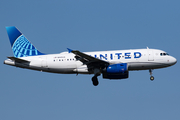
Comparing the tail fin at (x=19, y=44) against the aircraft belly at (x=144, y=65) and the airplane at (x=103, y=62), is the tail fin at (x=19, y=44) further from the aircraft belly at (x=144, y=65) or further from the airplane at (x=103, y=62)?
the aircraft belly at (x=144, y=65)

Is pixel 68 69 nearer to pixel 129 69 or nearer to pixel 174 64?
pixel 129 69

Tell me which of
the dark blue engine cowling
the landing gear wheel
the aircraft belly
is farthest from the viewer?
the landing gear wheel

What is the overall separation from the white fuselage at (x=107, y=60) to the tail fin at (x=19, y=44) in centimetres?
203

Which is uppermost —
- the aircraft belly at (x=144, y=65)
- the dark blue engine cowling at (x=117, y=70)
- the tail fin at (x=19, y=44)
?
the tail fin at (x=19, y=44)

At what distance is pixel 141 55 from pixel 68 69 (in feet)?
32.9

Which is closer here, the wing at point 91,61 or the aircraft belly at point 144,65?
the wing at point 91,61

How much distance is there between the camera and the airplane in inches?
1688

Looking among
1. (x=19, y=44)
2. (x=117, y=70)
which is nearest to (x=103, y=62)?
(x=117, y=70)

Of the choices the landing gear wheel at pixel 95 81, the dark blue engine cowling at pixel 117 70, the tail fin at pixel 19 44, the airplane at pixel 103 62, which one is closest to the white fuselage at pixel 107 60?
the airplane at pixel 103 62

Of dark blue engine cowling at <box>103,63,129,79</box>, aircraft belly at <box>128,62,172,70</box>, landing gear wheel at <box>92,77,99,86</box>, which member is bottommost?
landing gear wheel at <box>92,77,99,86</box>

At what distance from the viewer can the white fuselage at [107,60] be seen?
43.3 metres

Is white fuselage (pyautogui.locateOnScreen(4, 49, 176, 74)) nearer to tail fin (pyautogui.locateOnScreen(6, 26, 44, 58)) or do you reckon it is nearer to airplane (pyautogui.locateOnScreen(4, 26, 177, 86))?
airplane (pyautogui.locateOnScreen(4, 26, 177, 86))

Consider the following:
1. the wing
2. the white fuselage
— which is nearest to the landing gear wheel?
the white fuselage

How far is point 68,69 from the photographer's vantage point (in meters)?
43.9
